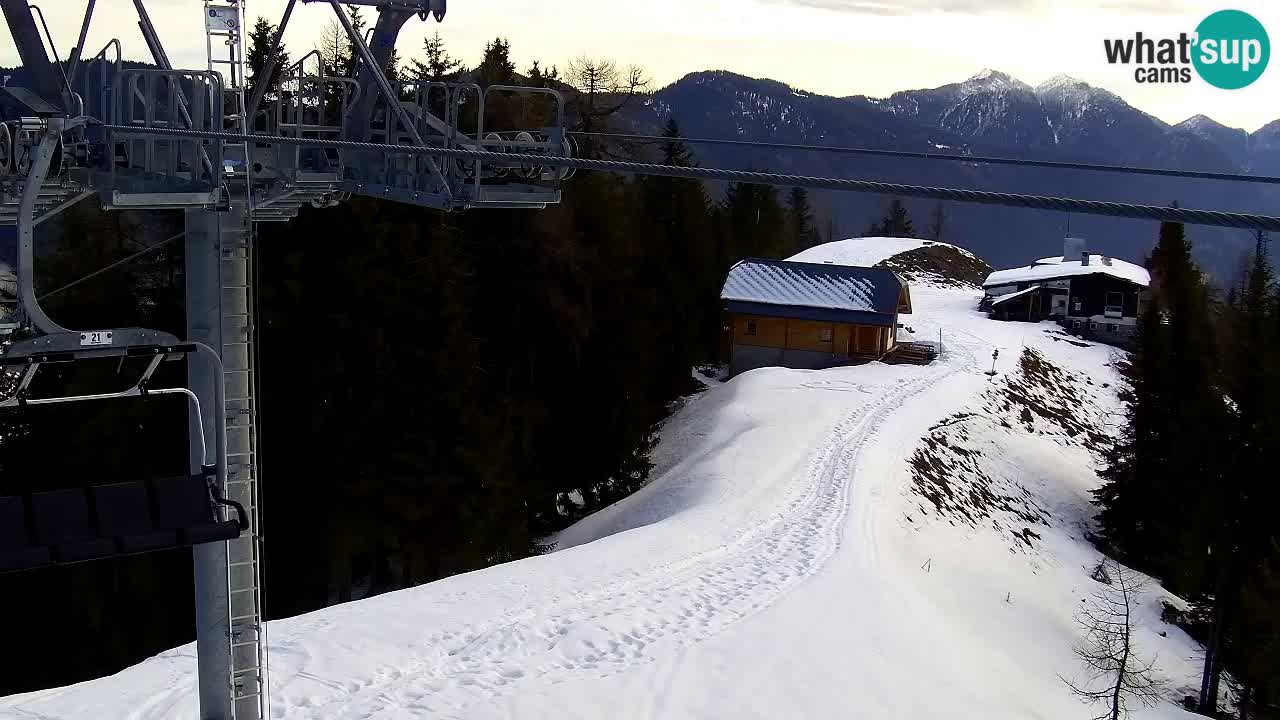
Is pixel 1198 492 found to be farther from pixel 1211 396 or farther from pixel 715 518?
pixel 715 518

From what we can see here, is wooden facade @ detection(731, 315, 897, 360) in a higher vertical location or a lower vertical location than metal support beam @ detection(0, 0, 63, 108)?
lower

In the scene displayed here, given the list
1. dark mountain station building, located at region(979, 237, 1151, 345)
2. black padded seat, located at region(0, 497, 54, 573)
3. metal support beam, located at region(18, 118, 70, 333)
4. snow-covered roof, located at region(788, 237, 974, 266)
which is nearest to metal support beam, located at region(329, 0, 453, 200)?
metal support beam, located at region(18, 118, 70, 333)

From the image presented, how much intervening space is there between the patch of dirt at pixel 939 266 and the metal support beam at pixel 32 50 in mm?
79884

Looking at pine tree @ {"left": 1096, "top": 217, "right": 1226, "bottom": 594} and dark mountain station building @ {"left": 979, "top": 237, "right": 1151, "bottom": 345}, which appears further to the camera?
dark mountain station building @ {"left": 979, "top": 237, "right": 1151, "bottom": 345}

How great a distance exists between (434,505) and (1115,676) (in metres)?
17.0

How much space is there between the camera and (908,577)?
78.7ft

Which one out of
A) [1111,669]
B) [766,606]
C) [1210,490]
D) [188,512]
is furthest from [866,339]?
[188,512]

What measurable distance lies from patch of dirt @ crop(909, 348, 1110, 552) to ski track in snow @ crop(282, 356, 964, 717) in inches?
383

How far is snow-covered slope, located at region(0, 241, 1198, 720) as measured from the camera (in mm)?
14359

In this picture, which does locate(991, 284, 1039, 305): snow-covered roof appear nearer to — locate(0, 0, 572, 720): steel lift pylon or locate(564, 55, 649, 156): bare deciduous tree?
locate(564, 55, 649, 156): bare deciduous tree

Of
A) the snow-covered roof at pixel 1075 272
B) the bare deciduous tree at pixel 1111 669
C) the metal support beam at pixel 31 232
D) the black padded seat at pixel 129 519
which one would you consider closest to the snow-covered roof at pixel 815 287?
the bare deciduous tree at pixel 1111 669

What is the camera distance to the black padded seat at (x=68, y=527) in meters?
7.51

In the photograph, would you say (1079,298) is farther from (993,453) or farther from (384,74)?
(384,74)

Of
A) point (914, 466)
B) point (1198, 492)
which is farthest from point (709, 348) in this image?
point (1198, 492)
